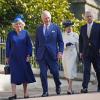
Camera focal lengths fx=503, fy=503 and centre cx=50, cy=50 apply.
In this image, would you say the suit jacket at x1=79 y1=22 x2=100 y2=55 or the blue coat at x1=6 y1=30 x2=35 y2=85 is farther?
the suit jacket at x1=79 y1=22 x2=100 y2=55

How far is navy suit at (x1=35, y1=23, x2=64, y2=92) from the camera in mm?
10711

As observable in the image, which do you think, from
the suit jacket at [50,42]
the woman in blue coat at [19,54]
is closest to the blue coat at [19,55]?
the woman in blue coat at [19,54]

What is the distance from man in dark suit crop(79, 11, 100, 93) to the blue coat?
1287 mm

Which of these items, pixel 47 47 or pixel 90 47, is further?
pixel 90 47

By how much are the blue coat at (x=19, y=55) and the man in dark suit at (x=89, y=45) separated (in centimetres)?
129

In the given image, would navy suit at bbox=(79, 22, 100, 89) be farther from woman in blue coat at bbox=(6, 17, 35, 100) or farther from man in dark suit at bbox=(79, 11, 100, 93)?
woman in blue coat at bbox=(6, 17, 35, 100)

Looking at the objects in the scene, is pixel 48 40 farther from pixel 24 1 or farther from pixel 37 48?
pixel 24 1

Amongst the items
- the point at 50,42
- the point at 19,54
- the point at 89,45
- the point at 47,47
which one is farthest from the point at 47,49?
the point at 89,45

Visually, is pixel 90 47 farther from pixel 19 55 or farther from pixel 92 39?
pixel 19 55

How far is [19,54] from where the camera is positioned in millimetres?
10609

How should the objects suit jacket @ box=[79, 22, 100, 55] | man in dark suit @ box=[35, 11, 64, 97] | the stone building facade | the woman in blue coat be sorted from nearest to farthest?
the woman in blue coat
man in dark suit @ box=[35, 11, 64, 97]
suit jacket @ box=[79, 22, 100, 55]
the stone building facade

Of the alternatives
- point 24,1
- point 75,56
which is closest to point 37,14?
point 24,1

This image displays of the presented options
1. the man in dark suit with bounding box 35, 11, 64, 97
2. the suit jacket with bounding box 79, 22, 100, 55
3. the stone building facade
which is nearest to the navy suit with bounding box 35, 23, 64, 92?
the man in dark suit with bounding box 35, 11, 64, 97

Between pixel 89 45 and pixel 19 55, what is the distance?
1.60 meters
